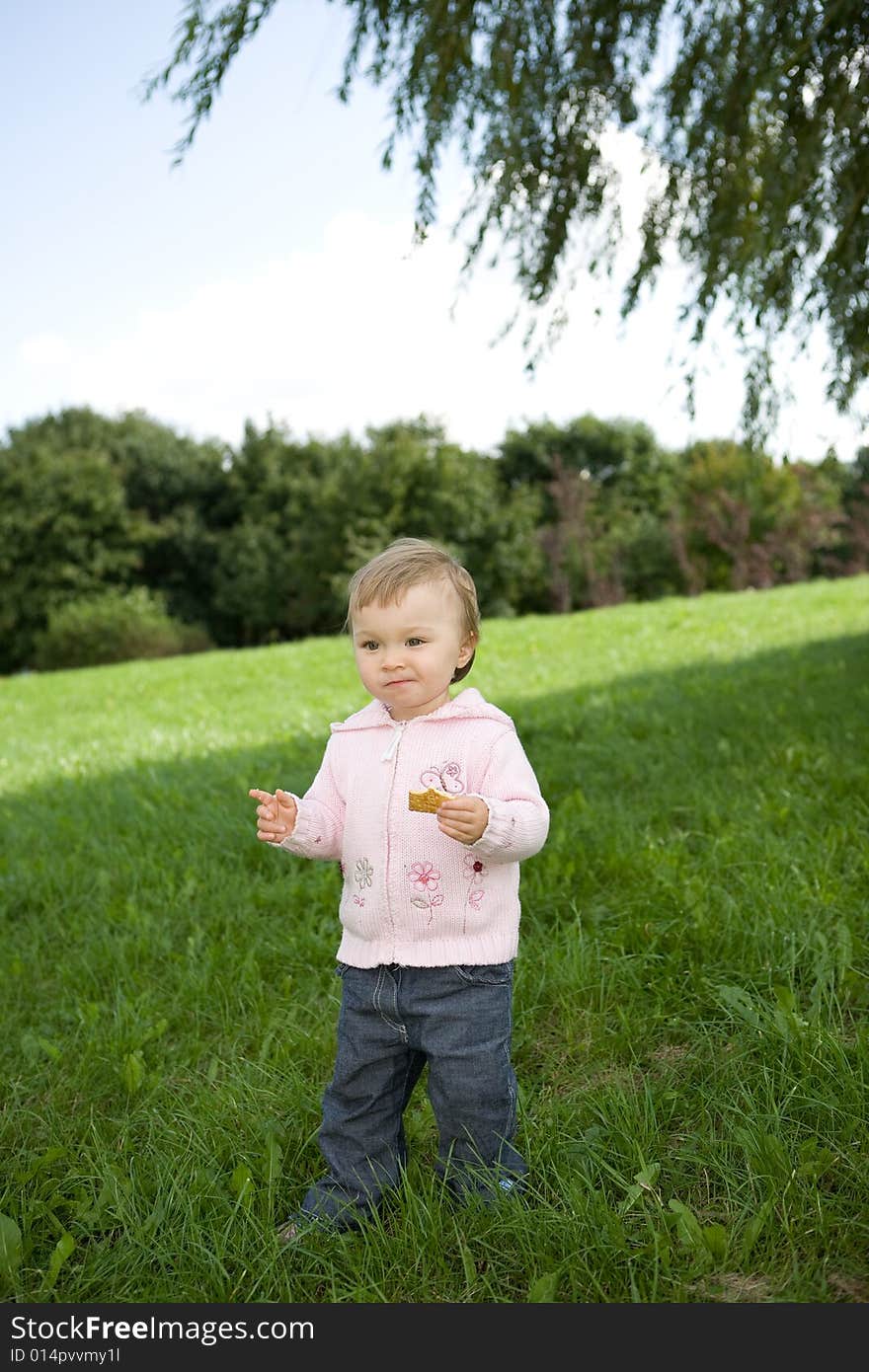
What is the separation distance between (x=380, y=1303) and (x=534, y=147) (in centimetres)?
452

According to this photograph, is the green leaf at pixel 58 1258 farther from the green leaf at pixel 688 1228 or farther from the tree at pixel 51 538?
the tree at pixel 51 538

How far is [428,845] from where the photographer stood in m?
2.21

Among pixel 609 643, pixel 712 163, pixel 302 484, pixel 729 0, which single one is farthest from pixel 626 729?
pixel 302 484

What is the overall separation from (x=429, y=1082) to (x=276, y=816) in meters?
0.65

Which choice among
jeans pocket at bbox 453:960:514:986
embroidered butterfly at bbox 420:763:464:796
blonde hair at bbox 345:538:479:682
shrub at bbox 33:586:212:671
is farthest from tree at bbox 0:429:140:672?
jeans pocket at bbox 453:960:514:986

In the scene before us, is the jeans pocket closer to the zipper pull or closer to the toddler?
the toddler

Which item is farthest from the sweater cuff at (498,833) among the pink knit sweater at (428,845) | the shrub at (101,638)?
the shrub at (101,638)

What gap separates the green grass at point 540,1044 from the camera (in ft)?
6.66

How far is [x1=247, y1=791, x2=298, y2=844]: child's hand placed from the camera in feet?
7.37

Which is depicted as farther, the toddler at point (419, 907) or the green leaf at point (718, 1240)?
the toddler at point (419, 907)

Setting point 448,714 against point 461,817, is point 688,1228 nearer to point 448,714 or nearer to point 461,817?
point 461,817

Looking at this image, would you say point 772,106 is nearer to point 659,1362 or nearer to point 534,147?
point 534,147

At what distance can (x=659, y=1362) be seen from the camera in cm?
175

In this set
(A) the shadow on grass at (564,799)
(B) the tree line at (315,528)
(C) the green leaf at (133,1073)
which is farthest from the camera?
(B) the tree line at (315,528)
